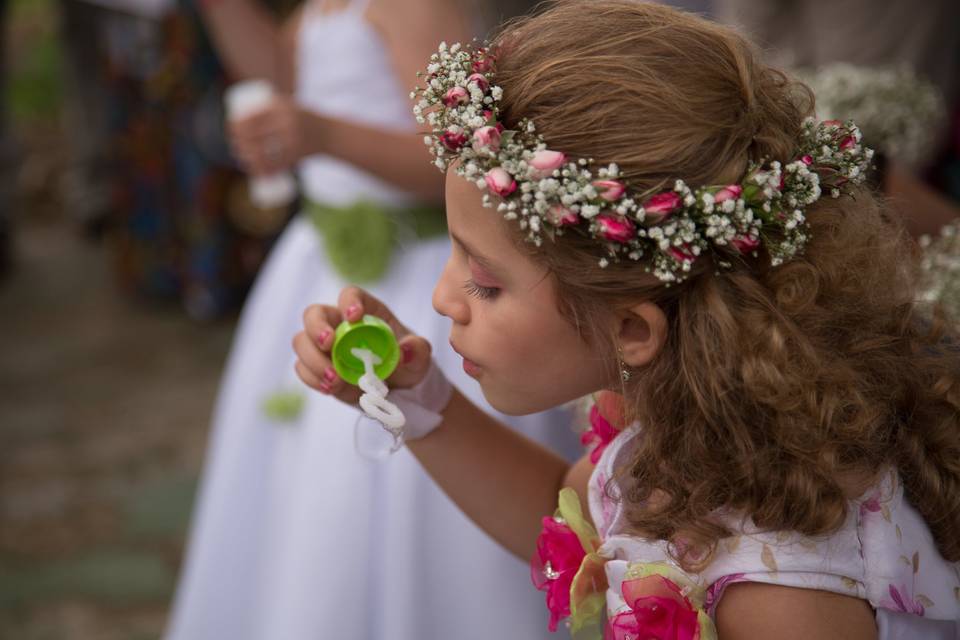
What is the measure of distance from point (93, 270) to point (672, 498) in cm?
460

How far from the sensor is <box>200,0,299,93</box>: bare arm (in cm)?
228

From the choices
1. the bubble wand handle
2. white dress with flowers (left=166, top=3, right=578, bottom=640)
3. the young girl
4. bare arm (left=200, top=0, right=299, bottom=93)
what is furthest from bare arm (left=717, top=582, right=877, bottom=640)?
bare arm (left=200, top=0, right=299, bottom=93)

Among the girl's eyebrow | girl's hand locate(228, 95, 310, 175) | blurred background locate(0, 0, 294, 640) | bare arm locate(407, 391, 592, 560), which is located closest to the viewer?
the girl's eyebrow

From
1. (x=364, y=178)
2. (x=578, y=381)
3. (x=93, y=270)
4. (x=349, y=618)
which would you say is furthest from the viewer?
(x=93, y=270)

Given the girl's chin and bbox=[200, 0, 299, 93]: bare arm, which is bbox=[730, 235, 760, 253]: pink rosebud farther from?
bbox=[200, 0, 299, 93]: bare arm

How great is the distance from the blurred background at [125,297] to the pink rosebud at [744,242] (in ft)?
3.20

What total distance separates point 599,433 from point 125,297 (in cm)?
389

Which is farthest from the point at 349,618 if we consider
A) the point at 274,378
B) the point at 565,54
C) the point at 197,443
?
the point at 197,443

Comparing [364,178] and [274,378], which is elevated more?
[364,178]

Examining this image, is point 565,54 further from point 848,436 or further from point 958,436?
point 958,436

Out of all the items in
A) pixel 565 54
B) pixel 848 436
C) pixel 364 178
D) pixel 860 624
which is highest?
pixel 364 178

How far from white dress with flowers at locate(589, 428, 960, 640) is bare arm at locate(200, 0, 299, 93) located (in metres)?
1.55

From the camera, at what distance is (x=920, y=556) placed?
42.2 inches

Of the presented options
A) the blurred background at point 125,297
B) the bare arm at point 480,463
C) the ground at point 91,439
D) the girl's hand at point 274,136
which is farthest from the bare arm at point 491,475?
the ground at point 91,439
